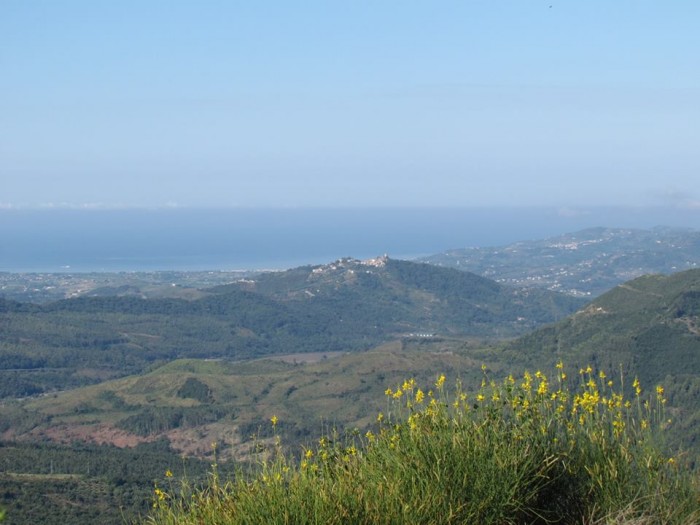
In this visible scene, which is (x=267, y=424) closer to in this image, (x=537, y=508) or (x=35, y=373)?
(x=35, y=373)

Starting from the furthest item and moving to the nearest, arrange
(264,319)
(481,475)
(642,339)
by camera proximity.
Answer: (264,319) < (642,339) < (481,475)

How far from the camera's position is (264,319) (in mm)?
164750

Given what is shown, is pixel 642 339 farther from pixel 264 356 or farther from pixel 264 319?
pixel 264 319

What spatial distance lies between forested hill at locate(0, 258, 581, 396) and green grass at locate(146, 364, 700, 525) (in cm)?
10688

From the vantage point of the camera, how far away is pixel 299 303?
17700 centimetres

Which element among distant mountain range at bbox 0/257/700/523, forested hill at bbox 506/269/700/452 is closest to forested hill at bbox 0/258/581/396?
distant mountain range at bbox 0/257/700/523

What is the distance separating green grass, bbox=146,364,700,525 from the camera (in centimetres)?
692

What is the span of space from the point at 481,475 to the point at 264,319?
158576 millimetres

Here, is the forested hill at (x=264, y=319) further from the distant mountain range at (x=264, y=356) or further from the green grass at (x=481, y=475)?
the green grass at (x=481, y=475)

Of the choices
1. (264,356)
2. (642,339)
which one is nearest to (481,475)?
(642,339)

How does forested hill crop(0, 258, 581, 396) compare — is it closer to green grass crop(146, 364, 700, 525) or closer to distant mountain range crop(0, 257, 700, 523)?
distant mountain range crop(0, 257, 700, 523)

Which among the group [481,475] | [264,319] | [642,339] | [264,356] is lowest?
[264,356]

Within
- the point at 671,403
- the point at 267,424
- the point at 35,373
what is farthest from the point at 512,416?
the point at 35,373

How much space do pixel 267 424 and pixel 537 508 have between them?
72.0 metres
